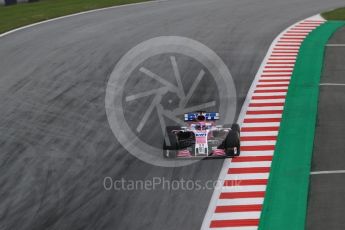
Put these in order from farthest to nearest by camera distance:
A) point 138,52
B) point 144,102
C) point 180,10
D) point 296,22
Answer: point 180,10, point 296,22, point 138,52, point 144,102

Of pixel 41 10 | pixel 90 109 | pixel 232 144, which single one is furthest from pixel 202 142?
pixel 41 10

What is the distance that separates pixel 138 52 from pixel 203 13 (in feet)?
30.2

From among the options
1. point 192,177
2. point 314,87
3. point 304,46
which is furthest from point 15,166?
point 304,46

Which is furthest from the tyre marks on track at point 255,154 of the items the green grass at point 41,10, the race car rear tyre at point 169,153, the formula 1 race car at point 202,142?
the green grass at point 41,10

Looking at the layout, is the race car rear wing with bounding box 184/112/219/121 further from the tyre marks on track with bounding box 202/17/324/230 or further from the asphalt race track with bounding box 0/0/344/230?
the asphalt race track with bounding box 0/0/344/230

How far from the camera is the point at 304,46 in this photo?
2995 centimetres

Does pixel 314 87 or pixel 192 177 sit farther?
pixel 314 87

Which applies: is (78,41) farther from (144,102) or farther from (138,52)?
(144,102)

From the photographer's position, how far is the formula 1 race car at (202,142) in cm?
1786

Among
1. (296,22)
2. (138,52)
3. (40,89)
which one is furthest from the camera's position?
(296,22)

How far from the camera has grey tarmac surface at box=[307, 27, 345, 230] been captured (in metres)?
14.9

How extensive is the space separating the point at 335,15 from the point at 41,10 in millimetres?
18114

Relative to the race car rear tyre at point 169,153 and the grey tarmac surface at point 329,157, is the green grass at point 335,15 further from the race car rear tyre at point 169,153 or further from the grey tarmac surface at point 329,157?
the race car rear tyre at point 169,153

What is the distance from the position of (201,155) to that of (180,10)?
21.4 meters
